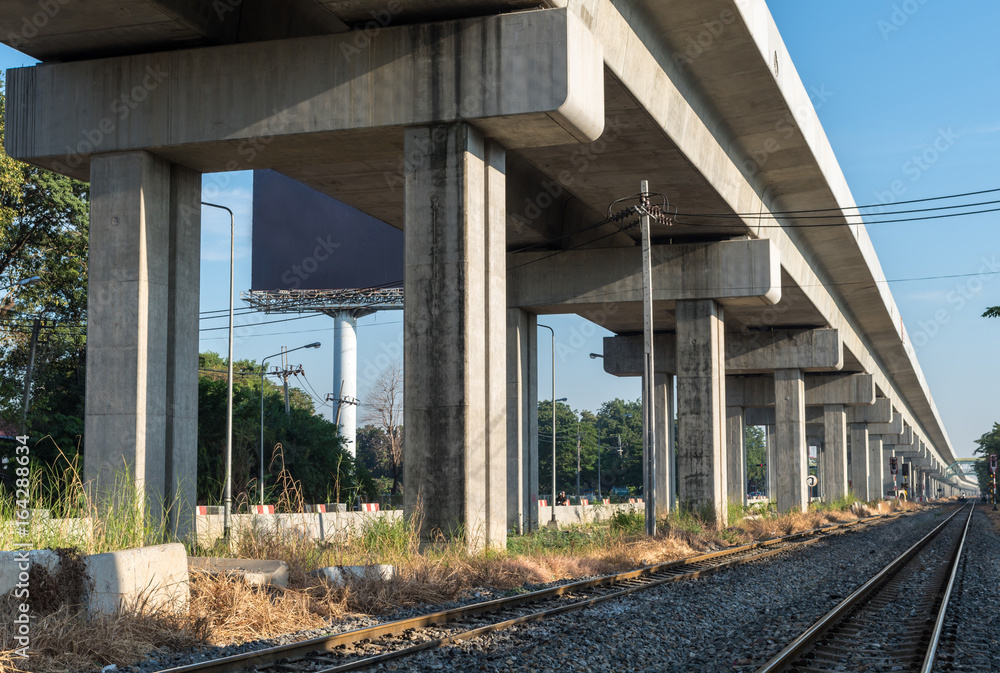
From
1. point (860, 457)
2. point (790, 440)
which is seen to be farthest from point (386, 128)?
point (860, 457)

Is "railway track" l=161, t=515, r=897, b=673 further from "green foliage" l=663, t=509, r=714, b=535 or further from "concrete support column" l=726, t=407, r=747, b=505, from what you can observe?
"concrete support column" l=726, t=407, r=747, b=505

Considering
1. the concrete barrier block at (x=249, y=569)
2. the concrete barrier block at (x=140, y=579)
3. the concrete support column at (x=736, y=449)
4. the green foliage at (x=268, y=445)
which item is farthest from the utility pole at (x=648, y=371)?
the concrete support column at (x=736, y=449)

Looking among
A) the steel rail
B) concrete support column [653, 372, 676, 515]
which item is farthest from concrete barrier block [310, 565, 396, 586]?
concrete support column [653, 372, 676, 515]

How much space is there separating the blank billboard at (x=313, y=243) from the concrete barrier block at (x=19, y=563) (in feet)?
206

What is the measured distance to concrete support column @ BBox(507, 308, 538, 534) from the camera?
29.0 meters

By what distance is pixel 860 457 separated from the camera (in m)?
77.9

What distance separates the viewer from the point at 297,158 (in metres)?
18.0

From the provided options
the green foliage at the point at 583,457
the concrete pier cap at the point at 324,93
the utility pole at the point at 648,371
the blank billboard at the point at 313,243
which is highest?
the blank billboard at the point at 313,243

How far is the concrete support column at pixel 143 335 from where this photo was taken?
16.6 m

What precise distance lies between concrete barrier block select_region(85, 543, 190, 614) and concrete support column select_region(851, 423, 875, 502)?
239 feet

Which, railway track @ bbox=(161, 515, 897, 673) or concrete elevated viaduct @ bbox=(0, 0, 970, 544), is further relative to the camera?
concrete elevated viaduct @ bbox=(0, 0, 970, 544)

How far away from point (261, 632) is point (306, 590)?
1490 millimetres

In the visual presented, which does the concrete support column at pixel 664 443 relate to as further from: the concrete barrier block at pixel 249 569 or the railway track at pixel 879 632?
the concrete barrier block at pixel 249 569

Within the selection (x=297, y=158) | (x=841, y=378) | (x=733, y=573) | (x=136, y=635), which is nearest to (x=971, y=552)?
(x=733, y=573)
